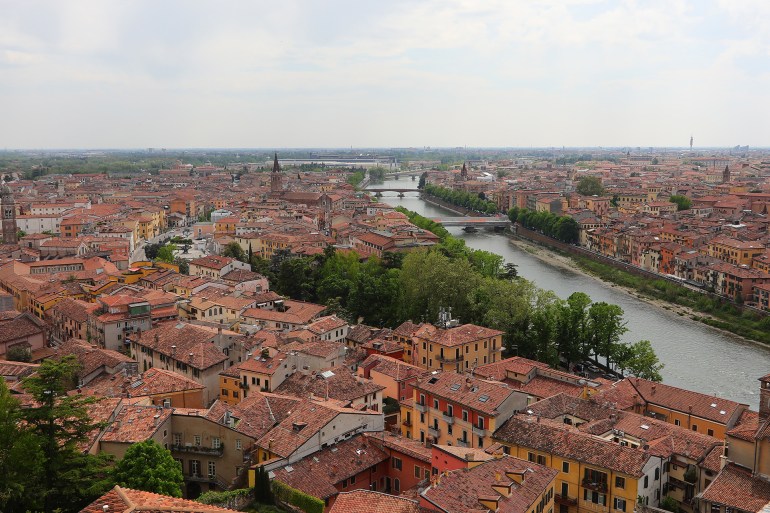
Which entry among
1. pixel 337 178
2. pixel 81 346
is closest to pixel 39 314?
pixel 81 346

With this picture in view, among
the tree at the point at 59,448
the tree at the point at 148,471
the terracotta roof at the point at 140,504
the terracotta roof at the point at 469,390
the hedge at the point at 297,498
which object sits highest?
the terracotta roof at the point at 140,504

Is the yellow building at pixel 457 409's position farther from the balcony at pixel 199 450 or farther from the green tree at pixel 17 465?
the green tree at pixel 17 465

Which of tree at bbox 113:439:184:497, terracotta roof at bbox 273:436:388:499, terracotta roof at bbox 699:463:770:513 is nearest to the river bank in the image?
terracotta roof at bbox 699:463:770:513

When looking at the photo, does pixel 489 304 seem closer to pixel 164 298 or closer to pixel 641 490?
pixel 164 298

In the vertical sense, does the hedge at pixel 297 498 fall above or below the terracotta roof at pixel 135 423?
below

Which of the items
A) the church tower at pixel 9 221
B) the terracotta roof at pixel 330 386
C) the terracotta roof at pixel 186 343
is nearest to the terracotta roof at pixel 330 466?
the terracotta roof at pixel 330 386

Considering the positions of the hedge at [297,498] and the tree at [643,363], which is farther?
the tree at [643,363]

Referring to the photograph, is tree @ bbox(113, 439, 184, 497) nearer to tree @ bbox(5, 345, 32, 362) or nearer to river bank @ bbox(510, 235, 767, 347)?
tree @ bbox(5, 345, 32, 362)
